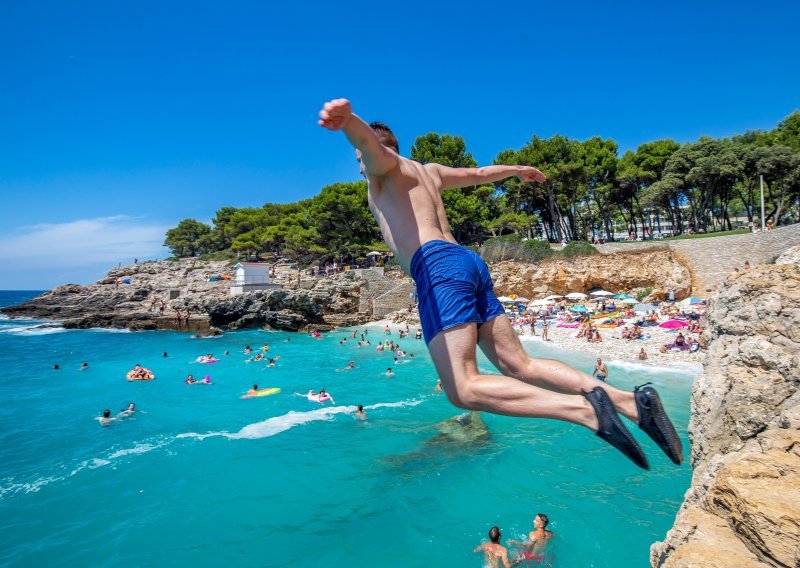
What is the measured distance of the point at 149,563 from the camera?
785 cm

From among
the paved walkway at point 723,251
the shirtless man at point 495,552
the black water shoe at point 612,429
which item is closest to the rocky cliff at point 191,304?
the paved walkway at point 723,251

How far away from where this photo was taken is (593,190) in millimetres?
44094

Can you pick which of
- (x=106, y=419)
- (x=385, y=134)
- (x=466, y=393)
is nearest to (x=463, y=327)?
(x=466, y=393)

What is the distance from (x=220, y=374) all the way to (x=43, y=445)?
9945 mm

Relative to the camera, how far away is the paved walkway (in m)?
28.0

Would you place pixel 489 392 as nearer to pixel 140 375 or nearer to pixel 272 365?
pixel 272 365

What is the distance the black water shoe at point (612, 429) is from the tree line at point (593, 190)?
4206 centimetres

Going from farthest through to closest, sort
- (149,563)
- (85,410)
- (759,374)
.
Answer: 1. (85,410)
2. (149,563)
3. (759,374)

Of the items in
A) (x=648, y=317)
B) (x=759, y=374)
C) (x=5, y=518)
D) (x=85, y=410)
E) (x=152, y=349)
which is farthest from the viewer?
(x=152, y=349)

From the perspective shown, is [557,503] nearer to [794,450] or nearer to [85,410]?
[794,450]

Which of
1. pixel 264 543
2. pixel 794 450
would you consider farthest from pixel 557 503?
pixel 794 450

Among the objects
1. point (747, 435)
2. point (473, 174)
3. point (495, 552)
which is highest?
point (473, 174)

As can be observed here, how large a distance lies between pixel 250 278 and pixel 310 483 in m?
36.9

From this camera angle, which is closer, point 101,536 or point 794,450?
point 794,450
